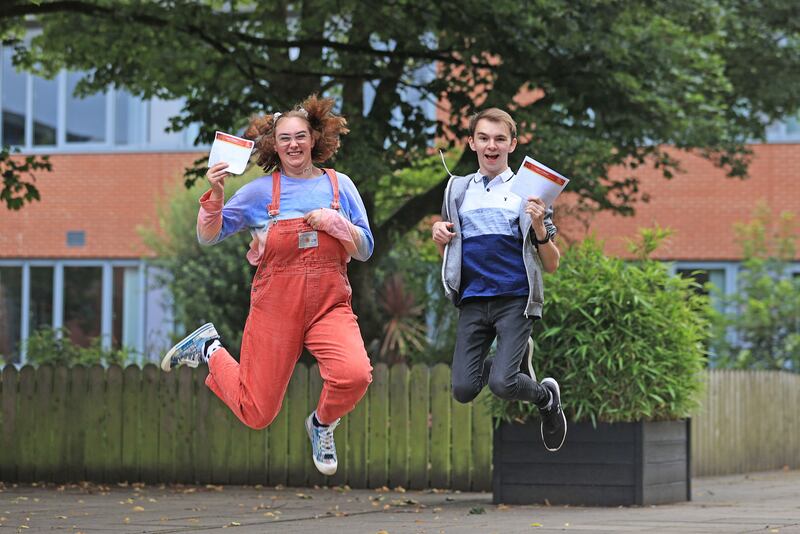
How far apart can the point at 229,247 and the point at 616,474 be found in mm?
12707

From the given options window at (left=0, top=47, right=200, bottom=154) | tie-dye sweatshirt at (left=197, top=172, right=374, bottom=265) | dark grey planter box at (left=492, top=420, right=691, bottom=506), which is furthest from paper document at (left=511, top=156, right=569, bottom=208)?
window at (left=0, top=47, right=200, bottom=154)

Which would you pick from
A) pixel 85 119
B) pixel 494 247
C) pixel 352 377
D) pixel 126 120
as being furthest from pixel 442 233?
pixel 85 119

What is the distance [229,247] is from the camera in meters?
22.5

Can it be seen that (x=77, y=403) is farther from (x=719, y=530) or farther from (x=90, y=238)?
(x=90, y=238)

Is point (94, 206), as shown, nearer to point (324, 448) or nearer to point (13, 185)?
point (13, 185)

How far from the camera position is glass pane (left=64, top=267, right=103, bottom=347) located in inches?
1102

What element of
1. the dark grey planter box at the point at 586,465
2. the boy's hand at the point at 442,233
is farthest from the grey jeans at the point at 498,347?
the dark grey planter box at the point at 586,465

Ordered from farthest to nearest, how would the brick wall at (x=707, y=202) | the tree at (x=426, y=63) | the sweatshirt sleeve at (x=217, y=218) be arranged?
the brick wall at (x=707, y=202)
the tree at (x=426, y=63)
the sweatshirt sleeve at (x=217, y=218)

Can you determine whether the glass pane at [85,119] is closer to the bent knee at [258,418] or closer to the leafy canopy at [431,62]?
the leafy canopy at [431,62]

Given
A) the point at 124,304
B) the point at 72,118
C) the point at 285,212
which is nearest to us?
the point at 285,212

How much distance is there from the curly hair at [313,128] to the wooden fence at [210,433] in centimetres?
597

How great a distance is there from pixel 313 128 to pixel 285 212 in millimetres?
497

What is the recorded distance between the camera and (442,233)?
25.0 ft

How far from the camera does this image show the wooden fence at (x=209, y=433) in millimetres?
13172
